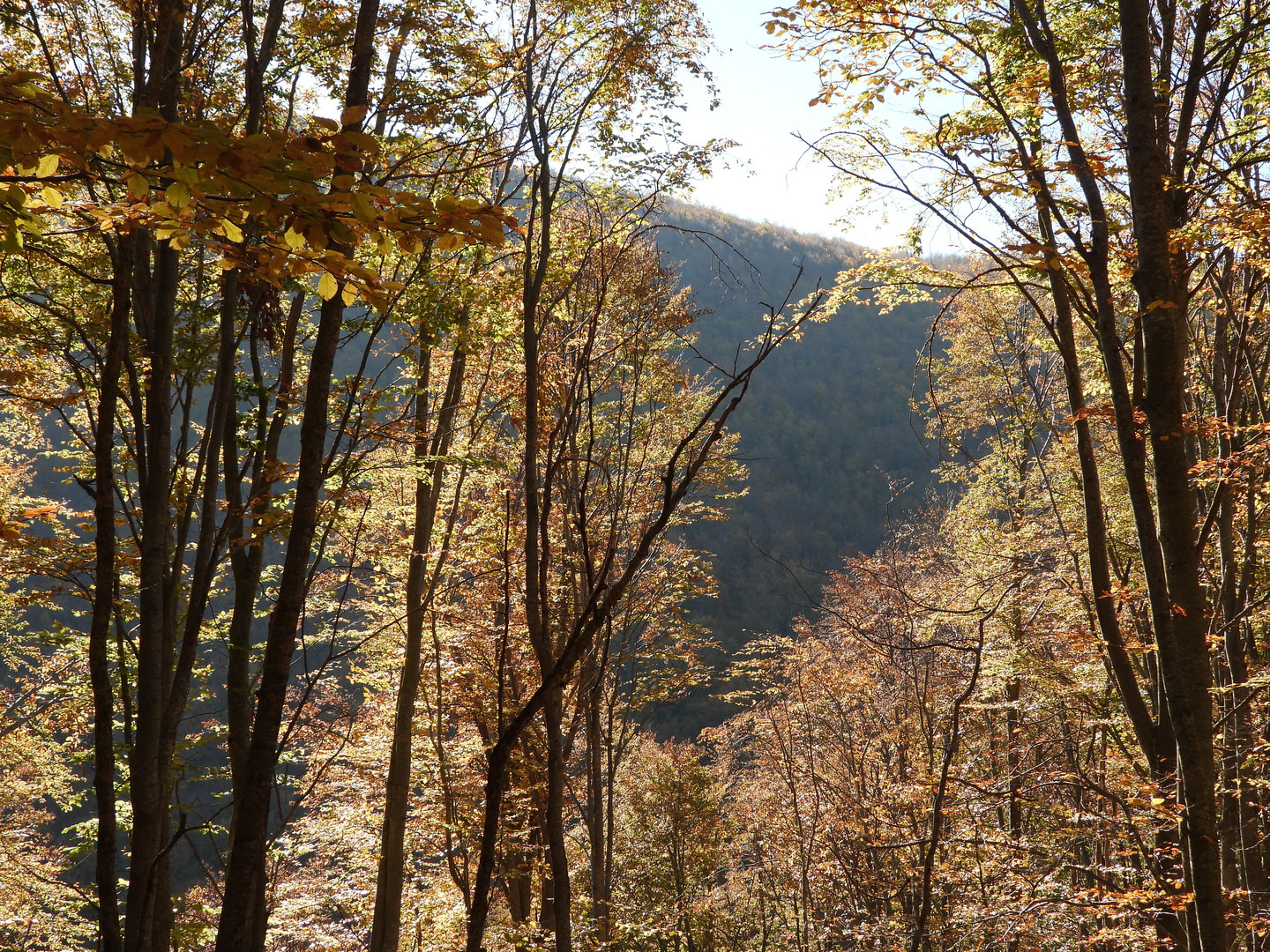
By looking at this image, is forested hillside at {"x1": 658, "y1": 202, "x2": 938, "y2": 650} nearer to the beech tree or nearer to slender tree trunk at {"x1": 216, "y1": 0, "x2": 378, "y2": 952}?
the beech tree

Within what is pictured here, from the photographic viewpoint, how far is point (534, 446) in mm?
1977

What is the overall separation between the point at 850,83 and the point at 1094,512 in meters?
2.67

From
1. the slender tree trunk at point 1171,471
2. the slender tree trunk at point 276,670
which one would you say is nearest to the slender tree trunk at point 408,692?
the slender tree trunk at point 276,670

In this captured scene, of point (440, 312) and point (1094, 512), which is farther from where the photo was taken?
point (440, 312)

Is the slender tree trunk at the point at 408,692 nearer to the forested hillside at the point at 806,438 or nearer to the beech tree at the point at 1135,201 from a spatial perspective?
the beech tree at the point at 1135,201

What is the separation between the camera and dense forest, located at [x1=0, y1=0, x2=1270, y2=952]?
2010 mm

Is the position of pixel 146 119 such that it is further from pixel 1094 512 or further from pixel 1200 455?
pixel 1200 455

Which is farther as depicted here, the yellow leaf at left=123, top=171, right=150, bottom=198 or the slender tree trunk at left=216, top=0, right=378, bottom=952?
the slender tree trunk at left=216, top=0, right=378, bottom=952

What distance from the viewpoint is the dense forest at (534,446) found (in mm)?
2010

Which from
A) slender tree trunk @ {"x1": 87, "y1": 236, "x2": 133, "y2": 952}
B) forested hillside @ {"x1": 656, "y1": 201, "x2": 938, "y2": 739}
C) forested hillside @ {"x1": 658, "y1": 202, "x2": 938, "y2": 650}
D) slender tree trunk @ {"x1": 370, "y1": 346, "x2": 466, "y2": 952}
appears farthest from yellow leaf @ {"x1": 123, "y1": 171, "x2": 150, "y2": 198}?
forested hillside @ {"x1": 658, "y1": 202, "x2": 938, "y2": 650}

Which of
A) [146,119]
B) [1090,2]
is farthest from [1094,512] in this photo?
[146,119]

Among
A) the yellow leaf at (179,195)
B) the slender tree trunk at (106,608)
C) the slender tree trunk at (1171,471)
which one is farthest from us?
the slender tree trunk at (106,608)

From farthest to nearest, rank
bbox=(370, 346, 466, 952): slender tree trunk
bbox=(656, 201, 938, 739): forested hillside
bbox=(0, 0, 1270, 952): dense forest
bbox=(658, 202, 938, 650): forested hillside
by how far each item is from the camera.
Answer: bbox=(658, 202, 938, 650): forested hillside, bbox=(656, 201, 938, 739): forested hillside, bbox=(370, 346, 466, 952): slender tree trunk, bbox=(0, 0, 1270, 952): dense forest

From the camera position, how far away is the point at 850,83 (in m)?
3.95
